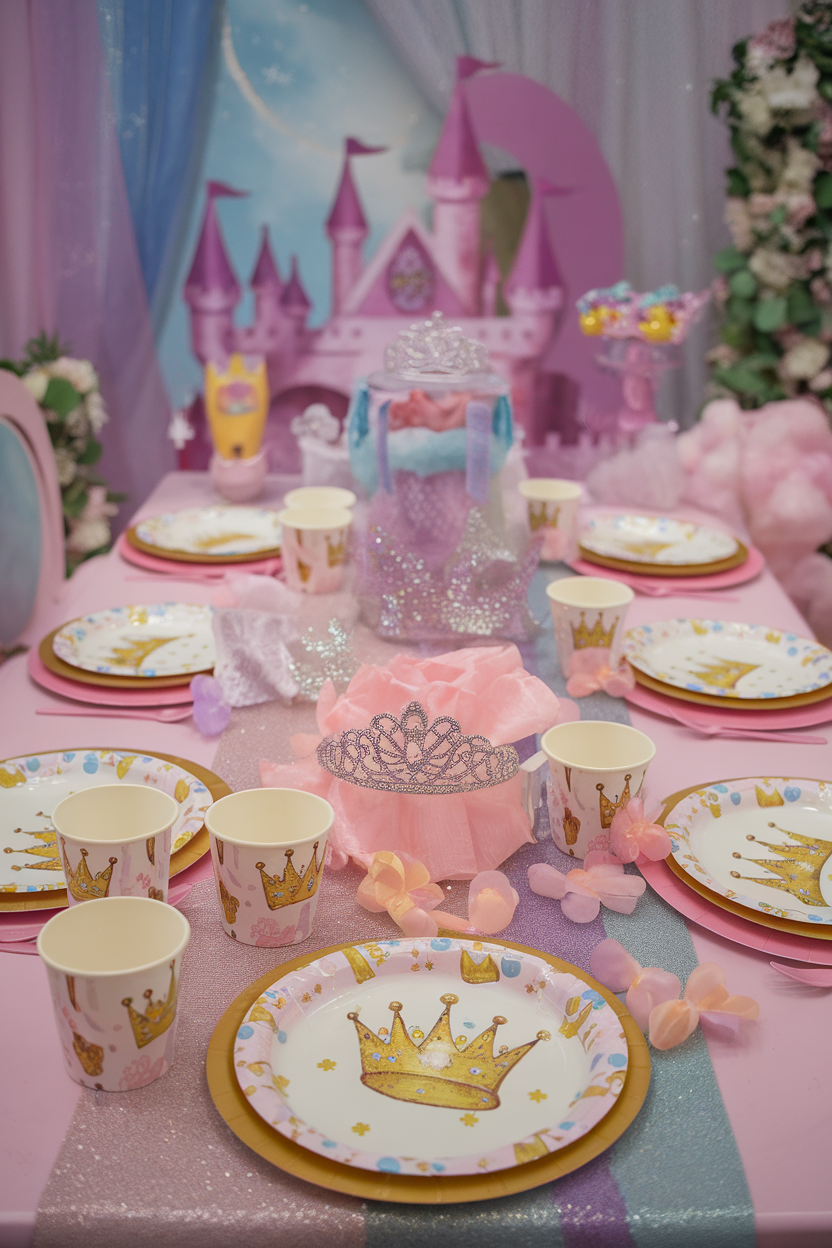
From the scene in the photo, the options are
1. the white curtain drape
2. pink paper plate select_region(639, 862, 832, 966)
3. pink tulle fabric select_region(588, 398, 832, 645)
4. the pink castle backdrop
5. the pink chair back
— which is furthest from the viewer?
the pink castle backdrop

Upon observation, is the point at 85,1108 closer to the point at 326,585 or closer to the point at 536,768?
the point at 536,768

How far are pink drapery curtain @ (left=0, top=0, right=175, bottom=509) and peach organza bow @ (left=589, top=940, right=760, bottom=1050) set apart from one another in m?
2.43

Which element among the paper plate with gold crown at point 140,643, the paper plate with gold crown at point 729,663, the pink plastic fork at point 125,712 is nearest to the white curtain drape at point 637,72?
the paper plate with gold crown at point 729,663

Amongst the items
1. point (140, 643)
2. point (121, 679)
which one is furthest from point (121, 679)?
point (140, 643)

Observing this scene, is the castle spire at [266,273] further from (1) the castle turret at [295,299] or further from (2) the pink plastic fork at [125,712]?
(2) the pink plastic fork at [125,712]

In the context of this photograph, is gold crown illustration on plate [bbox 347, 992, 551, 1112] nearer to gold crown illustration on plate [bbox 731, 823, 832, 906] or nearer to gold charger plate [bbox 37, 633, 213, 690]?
gold crown illustration on plate [bbox 731, 823, 832, 906]

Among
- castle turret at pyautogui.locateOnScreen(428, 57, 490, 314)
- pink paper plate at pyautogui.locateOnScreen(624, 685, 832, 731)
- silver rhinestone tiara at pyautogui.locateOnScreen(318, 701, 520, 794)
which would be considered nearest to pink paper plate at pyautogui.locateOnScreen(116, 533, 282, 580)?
pink paper plate at pyautogui.locateOnScreen(624, 685, 832, 731)

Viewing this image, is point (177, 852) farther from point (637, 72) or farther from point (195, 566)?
point (637, 72)

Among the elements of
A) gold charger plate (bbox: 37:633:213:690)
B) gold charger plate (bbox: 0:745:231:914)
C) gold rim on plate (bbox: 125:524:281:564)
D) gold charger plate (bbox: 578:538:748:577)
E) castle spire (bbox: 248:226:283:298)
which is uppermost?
castle spire (bbox: 248:226:283:298)

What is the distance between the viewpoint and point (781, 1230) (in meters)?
0.66

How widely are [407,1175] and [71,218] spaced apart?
2.58 m

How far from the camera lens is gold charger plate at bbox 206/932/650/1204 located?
0.66 meters

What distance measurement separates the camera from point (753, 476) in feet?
7.48

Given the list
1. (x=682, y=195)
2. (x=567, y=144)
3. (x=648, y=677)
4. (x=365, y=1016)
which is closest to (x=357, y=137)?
(x=567, y=144)
